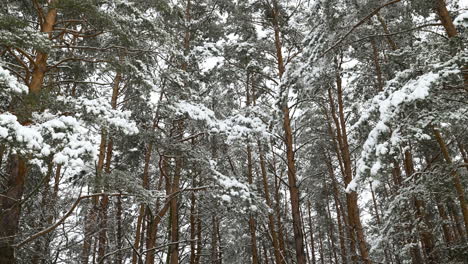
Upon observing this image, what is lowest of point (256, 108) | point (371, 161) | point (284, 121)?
point (371, 161)

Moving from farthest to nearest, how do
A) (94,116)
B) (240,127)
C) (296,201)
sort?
1. (296,201)
2. (240,127)
3. (94,116)

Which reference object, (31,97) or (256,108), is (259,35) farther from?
(31,97)

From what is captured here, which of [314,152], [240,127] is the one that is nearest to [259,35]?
[240,127]

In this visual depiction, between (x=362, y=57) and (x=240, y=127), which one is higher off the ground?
(x=362, y=57)

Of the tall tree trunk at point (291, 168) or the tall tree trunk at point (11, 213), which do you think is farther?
the tall tree trunk at point (291, 168)

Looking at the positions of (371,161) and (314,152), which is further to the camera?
(314,152)

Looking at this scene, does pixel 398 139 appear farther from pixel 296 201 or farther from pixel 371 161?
pixel 296 201

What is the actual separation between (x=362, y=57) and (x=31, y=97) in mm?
10532

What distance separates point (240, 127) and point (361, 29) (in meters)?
5.21

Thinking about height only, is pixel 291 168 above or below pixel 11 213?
above

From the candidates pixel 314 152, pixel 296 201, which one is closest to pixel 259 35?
pixel 296 201

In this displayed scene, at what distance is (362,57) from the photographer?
37.2ft

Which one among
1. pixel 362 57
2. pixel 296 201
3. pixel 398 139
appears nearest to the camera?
pixel 398 139

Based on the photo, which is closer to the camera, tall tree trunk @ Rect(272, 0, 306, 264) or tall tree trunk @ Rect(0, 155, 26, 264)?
tall tree trunk @ Rect(0, 155, 26, 264)
